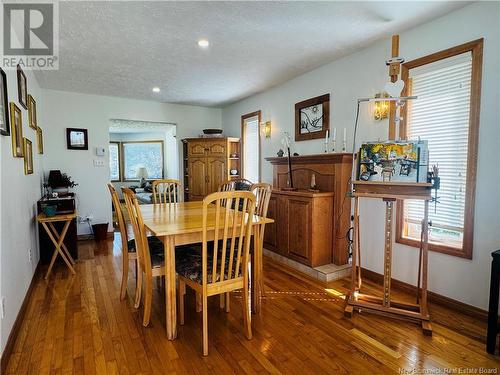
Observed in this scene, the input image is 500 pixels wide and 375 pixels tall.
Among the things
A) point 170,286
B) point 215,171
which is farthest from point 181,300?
point 215,171

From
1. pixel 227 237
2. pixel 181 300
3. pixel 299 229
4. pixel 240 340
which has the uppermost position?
pixel 227 237

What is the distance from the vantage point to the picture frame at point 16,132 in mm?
2434

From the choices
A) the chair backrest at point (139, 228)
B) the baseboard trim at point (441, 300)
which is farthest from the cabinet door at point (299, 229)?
the chair backrest at point (139, 228)

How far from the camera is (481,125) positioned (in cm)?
232

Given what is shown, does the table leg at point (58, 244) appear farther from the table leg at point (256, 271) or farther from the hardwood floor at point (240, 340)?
the table leg at point (256, 271)

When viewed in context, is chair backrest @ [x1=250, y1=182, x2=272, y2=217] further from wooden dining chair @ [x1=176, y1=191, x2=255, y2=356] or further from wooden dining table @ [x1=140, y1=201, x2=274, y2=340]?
wooden dining chair @ [x1=176, y1=191, x2=255, y2=356]

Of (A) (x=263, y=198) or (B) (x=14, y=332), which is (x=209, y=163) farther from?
(B) (x=14, y=332)

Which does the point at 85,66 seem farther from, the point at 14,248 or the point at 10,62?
the point at 14,248

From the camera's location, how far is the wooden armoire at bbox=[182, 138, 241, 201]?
5.73 metres

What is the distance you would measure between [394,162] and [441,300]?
140cm

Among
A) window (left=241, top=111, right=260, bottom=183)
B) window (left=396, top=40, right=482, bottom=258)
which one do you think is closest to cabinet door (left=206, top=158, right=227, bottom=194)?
window (left=241, top=111, right=260, bottom=183)

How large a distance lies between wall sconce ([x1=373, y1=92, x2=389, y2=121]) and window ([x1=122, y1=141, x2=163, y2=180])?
7.46m

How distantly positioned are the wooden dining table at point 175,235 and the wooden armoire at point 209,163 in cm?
290

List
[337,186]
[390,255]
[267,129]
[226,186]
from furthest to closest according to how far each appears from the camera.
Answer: [267,129]
[226,186]
[337,186]
[390,255]
